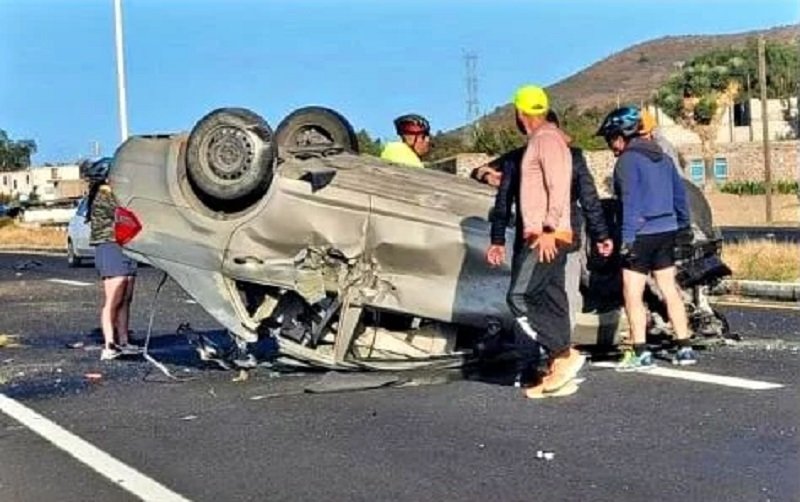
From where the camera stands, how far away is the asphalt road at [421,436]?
20.6 ft

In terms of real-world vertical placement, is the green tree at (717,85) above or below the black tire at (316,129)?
above

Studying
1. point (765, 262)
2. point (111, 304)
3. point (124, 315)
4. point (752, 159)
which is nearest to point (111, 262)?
point (111, 304)

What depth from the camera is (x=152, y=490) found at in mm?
6527

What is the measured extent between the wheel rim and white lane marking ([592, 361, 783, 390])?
2740 millimetres

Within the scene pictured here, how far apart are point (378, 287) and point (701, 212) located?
101 inches

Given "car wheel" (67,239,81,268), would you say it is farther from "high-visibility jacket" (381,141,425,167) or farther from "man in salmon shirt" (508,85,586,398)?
"man in salmon shirt" (508,85,586,398)

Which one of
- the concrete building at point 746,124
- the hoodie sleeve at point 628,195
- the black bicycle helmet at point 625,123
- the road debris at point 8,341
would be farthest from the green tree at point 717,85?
the hoodie sleeve at point 628,195

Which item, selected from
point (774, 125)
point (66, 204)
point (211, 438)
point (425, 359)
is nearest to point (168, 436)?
point (211, 438)

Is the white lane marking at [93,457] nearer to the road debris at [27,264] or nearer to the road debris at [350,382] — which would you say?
the road debris at [350,382]

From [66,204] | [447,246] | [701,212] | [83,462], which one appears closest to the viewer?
[83,462]

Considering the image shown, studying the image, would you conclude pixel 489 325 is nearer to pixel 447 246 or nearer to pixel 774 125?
pixel 447 246

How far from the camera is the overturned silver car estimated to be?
29.9ft

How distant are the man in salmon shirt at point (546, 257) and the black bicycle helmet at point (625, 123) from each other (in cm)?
115

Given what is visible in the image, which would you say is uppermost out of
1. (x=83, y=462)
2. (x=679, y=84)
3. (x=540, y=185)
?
(x=679, y=84)
